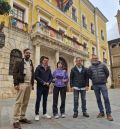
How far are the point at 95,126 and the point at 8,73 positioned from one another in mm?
10008

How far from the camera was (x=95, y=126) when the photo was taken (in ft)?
14.7

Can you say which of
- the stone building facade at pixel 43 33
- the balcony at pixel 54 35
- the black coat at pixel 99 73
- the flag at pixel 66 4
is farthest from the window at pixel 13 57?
the black coat at pixel 99 73

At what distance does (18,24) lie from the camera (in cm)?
1489

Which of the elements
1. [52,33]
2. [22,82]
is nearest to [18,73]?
[22,82]

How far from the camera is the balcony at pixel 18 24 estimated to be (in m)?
14.4

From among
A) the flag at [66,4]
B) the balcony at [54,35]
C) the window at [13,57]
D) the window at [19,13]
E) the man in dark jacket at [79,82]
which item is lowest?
the man in dark jacket at [79,82]

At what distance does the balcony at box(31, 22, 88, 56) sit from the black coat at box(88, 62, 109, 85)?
10.1 metres

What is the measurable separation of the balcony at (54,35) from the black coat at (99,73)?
10118 mm

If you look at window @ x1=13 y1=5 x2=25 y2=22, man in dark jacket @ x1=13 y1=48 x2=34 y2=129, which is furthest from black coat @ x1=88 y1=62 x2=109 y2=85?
window @ x1=13 y1=5 x2=25 y2=22

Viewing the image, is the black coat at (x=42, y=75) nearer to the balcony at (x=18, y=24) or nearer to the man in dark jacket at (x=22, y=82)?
the man in dark jacket at (x=22, y=82)

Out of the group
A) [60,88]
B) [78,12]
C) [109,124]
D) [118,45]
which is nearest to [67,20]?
[78,12]

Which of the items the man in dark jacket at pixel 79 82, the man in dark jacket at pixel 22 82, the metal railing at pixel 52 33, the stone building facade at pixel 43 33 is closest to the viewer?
the man in dark jacket at pixel 22 82

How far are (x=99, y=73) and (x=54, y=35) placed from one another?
39.1ft

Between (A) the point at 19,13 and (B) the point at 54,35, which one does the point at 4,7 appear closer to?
(A) the point at 19,13
